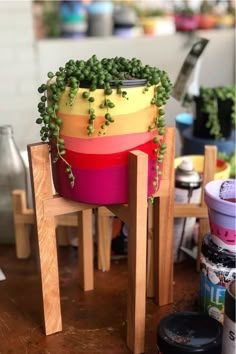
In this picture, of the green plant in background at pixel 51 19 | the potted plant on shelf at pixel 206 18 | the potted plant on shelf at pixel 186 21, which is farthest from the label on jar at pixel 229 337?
the potted plant on shelf at pixel 206 18

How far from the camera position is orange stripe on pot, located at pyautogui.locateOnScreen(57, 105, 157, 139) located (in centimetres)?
65

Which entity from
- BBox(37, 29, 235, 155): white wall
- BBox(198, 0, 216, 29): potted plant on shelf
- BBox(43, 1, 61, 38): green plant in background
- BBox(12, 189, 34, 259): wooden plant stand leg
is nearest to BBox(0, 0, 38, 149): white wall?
BBox(37, 29, 235, 155): white wall

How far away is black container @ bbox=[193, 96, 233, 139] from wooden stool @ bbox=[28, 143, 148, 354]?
562 mm

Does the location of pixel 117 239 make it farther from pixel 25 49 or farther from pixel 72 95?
pixel 25 49

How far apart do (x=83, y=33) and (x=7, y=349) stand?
6.51ft

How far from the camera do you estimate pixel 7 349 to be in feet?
2.33

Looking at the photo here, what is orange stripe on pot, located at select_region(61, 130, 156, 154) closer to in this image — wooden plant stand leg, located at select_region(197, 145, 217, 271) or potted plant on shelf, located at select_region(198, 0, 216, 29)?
wooden plant stand leg, located at select_region(197, 145, 217, 271)

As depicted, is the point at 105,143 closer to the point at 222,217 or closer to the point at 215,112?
the point at 222,217

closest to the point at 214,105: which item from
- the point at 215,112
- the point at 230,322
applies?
the point at 215,112

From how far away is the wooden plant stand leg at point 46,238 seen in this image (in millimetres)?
693

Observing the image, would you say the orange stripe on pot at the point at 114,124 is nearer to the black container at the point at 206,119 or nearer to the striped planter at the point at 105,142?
the striped planter at the point at 105,142

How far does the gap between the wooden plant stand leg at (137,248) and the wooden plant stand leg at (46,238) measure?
119 millimetres

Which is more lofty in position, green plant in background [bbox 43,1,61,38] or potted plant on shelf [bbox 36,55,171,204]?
green plant in background [bbox 43,1,61,38]

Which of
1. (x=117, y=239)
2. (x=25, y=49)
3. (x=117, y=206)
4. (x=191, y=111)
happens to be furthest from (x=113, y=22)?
(x=117, y=206)
